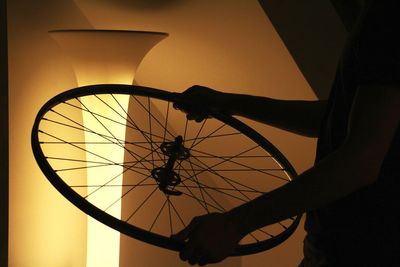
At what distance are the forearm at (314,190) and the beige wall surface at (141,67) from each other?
1061 millimetres

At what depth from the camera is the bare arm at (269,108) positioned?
1.29 m

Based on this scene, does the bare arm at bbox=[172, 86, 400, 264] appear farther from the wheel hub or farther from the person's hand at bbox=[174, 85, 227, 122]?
the person's hand at bbox=[174, 85, 227, 122]

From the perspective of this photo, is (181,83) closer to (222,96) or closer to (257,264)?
(257,264)

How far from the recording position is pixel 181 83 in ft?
8.01

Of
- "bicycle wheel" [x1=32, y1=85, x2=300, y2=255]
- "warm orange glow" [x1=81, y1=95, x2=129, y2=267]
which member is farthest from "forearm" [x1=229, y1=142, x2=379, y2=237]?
"warm orange glow" [x1=81, y1=95, x2=129, y2=267]

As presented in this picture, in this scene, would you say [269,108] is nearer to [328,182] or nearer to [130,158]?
[328,182]

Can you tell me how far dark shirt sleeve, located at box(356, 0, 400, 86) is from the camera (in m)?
0.87

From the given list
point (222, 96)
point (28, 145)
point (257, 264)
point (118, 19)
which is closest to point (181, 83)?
point (118, 19)

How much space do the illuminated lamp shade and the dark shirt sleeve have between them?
0.98m

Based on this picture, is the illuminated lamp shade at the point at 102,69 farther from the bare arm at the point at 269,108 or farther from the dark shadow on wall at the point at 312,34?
the bare arm at the point at 269,108
